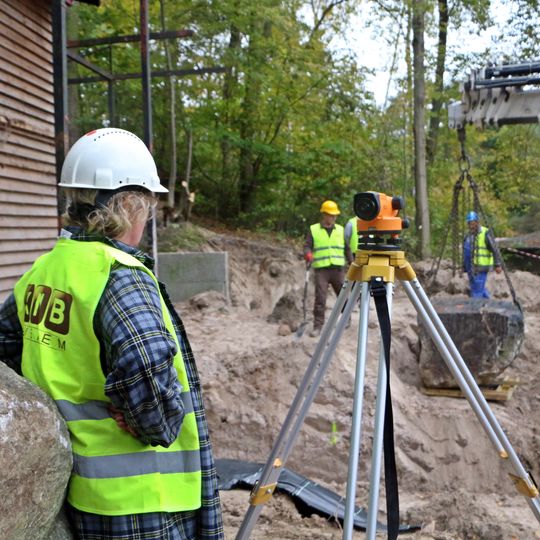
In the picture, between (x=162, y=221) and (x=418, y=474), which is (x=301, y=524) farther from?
(x=162, y=221)

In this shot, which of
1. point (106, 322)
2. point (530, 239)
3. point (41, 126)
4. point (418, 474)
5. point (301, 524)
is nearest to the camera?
point (106, 322)

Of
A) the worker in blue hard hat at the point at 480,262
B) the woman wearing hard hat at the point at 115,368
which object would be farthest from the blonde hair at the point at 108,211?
the worker in blue hard hat at the point at 480,262

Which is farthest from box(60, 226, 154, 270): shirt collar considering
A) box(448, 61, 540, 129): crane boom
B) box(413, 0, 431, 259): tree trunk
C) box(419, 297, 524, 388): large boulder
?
box(413, 0, 431, 259): tree trunk

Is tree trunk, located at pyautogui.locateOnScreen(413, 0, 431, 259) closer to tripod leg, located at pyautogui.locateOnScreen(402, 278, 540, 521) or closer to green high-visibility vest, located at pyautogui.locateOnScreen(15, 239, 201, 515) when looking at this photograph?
tripod leg, located at pyautogui.locateOnScreen(402, 278, 540, 521)

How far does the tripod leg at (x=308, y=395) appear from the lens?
7.62 feet

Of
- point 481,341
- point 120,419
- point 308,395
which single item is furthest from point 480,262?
point 120,419

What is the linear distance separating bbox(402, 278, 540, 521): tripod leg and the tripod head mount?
19 cm

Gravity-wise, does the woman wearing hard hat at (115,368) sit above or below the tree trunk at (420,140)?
below

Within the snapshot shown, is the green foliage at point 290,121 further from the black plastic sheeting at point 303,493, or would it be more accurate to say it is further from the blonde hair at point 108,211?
the blonde hair at point 108,211

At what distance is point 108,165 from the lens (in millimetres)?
1567

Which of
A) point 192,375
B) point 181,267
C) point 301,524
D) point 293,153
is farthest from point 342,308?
point 293,153

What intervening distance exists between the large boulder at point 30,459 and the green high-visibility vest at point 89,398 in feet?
0.14

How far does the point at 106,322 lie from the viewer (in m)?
1.38

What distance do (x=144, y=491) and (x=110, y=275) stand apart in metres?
0.53
